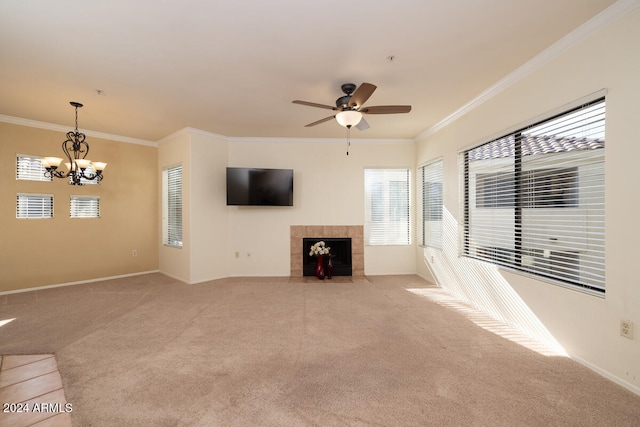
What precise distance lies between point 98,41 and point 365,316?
385cm

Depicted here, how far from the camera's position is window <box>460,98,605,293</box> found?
7.54 ft

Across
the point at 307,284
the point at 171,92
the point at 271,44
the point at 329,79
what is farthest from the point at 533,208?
the point at 171,92

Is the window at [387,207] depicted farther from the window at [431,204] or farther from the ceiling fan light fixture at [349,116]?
the ceiling fan light fixture at [349,116]

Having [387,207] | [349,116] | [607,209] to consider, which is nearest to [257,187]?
[387,207]

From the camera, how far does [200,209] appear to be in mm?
5102

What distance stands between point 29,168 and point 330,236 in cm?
516

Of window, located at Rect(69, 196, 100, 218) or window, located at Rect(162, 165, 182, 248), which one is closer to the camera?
window, located at Rect(69, 196, 100, 218)

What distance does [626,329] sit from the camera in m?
2.00

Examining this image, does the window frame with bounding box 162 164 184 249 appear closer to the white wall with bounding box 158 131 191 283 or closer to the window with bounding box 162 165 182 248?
the window with bounding box 162 165 182 248

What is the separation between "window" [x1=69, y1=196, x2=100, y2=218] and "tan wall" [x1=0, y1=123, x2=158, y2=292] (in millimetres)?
75

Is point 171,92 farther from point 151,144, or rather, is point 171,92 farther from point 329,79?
point 151,144

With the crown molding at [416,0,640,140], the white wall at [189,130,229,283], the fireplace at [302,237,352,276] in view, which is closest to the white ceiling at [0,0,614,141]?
the crown molding at [416,0,640,140]

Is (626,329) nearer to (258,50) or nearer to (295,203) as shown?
(258,50)

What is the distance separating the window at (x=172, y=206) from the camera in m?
5.39
